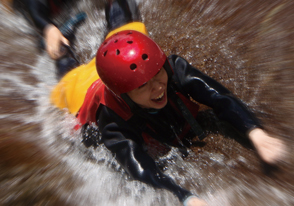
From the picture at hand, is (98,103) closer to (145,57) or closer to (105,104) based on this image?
(105,104)

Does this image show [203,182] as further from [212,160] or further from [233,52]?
[233,52]

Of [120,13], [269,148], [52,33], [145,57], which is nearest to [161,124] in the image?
[145,57]

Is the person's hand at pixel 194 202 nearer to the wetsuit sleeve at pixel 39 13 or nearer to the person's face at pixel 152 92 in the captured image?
the person's face at pixel 152 92

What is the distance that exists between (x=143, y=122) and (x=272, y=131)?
2.70ft

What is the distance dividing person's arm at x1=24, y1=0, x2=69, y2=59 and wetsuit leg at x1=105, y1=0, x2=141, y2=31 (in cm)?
49

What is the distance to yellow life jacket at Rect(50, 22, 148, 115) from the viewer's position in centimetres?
244

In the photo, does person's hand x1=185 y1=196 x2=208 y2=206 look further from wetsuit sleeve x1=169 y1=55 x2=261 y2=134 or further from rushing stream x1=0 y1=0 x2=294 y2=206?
wetsuit sleeve x1=169 y1=55 x2=261 y2=134

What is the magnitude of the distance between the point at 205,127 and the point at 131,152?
67 cm

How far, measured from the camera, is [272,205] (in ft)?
5.45

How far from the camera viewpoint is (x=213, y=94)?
1.91m

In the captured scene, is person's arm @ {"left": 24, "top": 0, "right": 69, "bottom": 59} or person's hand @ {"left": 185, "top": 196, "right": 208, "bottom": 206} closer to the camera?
person's hand @ {"left": 185, "top": 196, "right": 208, "bottom": 206}

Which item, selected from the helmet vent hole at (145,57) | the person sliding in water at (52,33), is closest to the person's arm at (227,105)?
the helmet vent hole at (145,57)

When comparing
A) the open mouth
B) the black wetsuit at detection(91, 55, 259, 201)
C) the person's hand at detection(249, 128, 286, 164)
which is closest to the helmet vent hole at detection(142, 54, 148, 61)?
the open mouth

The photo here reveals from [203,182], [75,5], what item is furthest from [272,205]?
[75,5]
